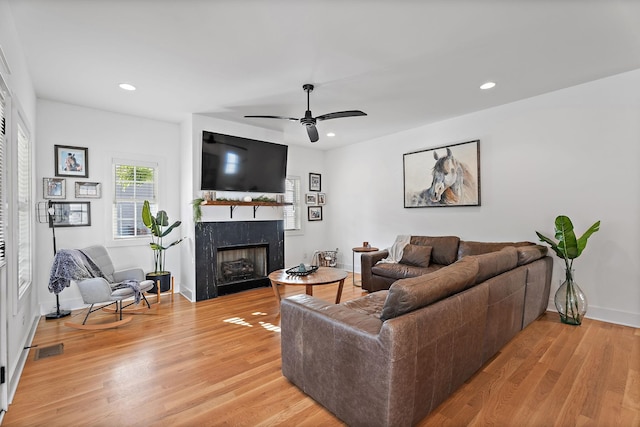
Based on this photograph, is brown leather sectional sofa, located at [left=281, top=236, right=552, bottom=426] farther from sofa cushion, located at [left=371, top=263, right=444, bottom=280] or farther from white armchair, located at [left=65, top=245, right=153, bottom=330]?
white armchair, located at [left=65, top=245, right=153, bottom=330]

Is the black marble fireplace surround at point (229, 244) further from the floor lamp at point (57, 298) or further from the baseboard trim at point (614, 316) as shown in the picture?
the baseboard trim at point (614, 316)

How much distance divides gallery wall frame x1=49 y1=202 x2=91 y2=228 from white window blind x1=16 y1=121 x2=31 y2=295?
713 mm

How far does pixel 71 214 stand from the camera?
13.7 feet

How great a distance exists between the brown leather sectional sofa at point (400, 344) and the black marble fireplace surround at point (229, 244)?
109 inches

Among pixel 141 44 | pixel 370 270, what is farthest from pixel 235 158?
pixel 370 270

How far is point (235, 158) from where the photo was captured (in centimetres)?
497

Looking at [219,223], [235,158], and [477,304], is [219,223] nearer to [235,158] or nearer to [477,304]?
[235,158]

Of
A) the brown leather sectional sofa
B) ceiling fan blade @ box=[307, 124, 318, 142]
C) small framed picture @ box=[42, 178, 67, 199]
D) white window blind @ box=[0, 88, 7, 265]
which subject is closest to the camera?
the brown leather sectional sofa

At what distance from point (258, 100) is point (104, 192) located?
2645 mm

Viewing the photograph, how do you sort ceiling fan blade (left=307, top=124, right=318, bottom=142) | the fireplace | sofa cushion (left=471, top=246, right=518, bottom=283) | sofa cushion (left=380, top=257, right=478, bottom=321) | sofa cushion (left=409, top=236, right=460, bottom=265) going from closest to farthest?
1. sofa cushion (left=380, top=257, right=478, bottom=321)
2. sofa cushion (left=471, top=246, right=518, bottom=283)
3. ceiling fan blade (left=307, top=124, right=318, bottom=142)
4. sofa cushion (left=409, top=236, right=460, bottom=265)
5. the fireplace

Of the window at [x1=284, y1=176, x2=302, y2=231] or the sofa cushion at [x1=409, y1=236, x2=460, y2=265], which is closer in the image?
the sofa cushion at [x1=409, y1=236, x2=460, y2=265]

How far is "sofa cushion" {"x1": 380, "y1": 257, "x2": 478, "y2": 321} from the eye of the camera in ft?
5.66

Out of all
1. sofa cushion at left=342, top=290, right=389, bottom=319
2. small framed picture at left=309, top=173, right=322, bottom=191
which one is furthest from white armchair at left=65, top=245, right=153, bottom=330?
small framed picture at left=309, top=173, right=322, bottom=191

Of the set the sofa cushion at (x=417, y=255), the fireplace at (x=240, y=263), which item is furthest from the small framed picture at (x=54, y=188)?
the sofa cushion at (x=417, y=255)
